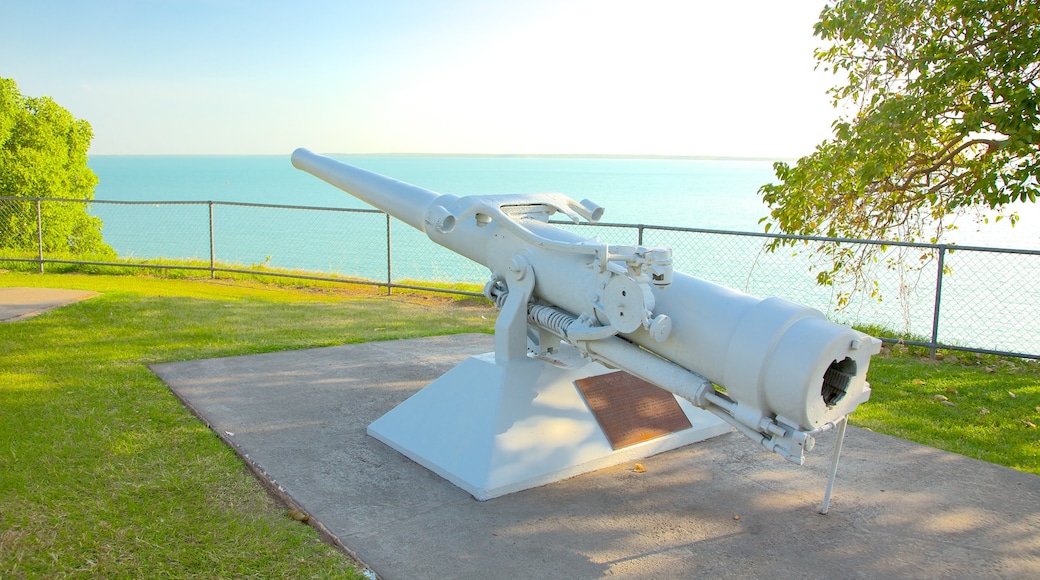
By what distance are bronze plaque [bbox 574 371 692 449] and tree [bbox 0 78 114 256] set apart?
21994mm

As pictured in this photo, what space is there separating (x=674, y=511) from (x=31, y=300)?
357 inches

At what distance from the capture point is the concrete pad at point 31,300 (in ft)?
30.1

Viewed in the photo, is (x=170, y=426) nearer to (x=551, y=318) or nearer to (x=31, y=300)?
(x=551, y=318)

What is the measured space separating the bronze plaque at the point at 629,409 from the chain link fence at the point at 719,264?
0.97 metres

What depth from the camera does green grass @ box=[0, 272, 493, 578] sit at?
368 cm

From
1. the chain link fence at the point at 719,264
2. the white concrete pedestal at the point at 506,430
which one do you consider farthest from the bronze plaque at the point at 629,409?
the chain link fence at the point at 719,264

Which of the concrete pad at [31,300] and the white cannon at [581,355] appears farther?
the concrete pad at [31,300]

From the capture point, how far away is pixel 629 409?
5.19 metres

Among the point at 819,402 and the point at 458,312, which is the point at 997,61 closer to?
the point at 819,402

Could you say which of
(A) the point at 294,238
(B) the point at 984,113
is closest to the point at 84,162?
(A) the point at 294,238

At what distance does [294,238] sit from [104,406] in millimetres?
44301

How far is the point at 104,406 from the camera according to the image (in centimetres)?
588

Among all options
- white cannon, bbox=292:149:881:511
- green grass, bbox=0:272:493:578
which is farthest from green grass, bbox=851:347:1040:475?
green grass, bbox=0:272:493:578

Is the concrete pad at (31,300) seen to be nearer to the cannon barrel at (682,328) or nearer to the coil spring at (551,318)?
the cannon barrel at (682,328)
